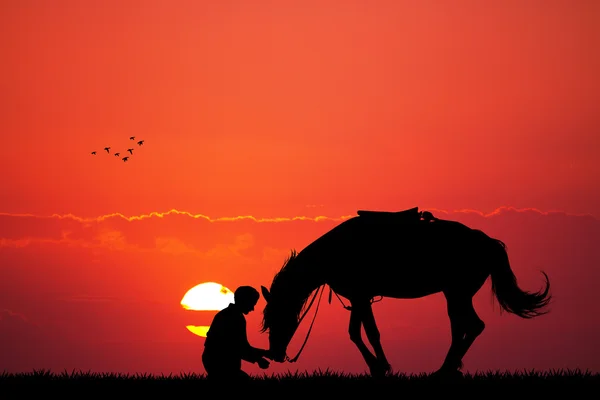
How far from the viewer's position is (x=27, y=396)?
1274 cm

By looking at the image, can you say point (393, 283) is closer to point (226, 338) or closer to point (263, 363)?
point (263, 363)

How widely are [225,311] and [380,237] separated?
18.7 ft

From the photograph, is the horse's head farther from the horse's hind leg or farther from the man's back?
the man's back

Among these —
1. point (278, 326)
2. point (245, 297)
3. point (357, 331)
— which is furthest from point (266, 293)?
point (245, 297)

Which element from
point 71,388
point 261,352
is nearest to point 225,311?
point 261,352

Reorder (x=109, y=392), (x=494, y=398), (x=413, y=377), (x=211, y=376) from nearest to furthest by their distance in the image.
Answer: (x=211, y=376)
(x=494, y=398)
(x=109, y=392)
(x=413, y=377)

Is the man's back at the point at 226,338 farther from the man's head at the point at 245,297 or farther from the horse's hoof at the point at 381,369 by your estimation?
the horse's hoof at the point at 381,369

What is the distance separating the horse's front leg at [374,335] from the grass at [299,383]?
0.78 m

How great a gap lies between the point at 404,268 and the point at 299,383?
3.84 m

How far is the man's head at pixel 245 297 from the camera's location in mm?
10891

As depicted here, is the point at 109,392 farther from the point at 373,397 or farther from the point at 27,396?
the point at 373,397

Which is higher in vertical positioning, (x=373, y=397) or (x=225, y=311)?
(x=225, y=311)

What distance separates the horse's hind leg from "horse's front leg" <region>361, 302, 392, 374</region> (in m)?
1.07

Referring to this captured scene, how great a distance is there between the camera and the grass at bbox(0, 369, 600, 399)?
12758 mm
